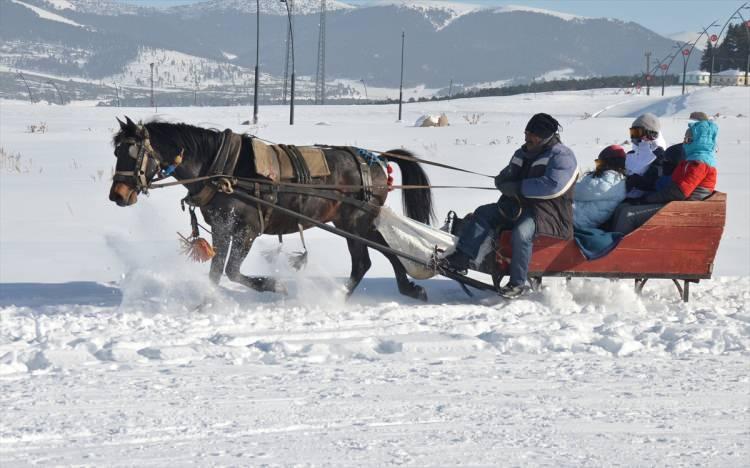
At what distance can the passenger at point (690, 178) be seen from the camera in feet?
25.3

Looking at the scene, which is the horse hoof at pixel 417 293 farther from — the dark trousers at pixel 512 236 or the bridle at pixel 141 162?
the bridle at pixel 141 162

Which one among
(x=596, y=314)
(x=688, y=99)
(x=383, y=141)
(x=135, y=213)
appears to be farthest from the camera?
(x=688, y=99)

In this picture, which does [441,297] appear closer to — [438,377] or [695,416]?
[438,377]

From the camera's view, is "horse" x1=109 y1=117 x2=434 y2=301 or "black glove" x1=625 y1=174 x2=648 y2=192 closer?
"horse" x1=109 y1=117 x2=434 y2=301

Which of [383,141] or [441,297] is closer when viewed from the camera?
[441,297]

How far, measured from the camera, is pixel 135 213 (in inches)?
524

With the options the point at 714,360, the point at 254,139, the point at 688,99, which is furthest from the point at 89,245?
the point at 688,99

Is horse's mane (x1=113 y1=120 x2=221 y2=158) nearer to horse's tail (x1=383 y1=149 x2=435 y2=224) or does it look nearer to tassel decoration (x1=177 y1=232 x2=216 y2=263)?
tassel decoration (x1=177 y1=232 x2=216 y2=263)

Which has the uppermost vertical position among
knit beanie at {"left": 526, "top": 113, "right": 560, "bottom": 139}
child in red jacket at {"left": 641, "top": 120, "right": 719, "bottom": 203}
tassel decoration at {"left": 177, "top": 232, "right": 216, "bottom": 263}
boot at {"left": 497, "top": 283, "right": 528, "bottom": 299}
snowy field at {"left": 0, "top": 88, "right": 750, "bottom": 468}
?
knit beanie at {"left": 526, "top": 113, "right": 560, "bottom": 139}

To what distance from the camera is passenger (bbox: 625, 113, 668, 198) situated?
331 inches

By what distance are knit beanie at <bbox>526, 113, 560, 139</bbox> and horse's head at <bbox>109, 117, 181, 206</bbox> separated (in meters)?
2.86

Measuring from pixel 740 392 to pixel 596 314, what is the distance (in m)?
2.04

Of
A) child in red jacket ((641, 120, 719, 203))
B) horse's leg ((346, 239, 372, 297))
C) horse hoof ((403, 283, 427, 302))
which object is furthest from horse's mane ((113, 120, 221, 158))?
child in red jacket ((641, 120, 719, 203))

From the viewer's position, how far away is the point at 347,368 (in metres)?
6.00
